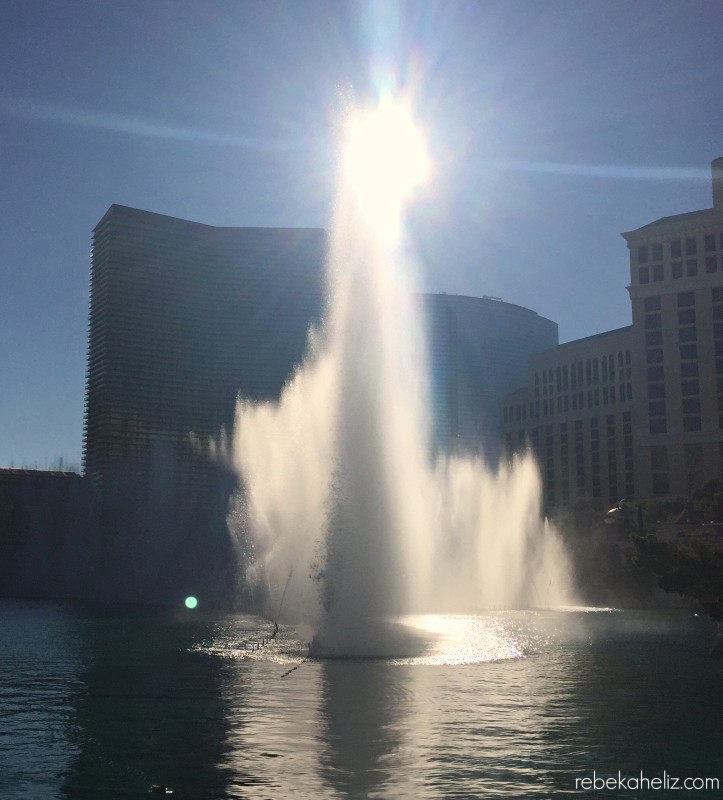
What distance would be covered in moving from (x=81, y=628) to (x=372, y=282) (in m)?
29.0

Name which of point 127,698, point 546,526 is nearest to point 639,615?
point 546,526

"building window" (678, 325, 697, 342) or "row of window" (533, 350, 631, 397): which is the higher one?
"row of window" (533, 350, 631, 397)

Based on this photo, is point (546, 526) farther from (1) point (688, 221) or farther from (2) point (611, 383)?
(2) point (611, 383)

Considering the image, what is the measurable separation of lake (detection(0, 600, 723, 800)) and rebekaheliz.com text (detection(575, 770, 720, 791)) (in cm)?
9

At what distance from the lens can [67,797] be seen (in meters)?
19.5

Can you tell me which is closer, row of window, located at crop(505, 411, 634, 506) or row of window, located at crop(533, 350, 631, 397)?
row of window, located at crop(505, 411, 634, 506)

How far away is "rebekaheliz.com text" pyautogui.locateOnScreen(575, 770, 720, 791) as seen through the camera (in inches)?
792

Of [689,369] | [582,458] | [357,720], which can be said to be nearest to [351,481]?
[357,720]

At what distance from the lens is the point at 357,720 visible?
26469mm

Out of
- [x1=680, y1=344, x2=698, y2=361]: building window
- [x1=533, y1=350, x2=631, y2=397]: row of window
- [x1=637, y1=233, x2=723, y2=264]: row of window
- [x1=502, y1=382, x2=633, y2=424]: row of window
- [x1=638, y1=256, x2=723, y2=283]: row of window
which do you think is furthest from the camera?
[x1=533, y1=350, x2=631, y2=397]: row of window

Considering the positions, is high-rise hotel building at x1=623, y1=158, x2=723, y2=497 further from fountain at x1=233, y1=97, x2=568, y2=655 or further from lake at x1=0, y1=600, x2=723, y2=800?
lake at x1=0, y1=600, x2=723, y2=800

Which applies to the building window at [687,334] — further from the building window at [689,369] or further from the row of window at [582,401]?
the row of window at [582,401]

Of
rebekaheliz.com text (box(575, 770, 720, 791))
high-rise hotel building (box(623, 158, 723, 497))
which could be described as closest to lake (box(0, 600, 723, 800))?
rebekaheliz.com text (box(575, 770, 720, 791))

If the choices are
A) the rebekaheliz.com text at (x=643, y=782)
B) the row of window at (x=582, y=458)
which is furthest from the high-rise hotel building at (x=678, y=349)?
the rebekaheliz.com text at (x=643, y=782)
